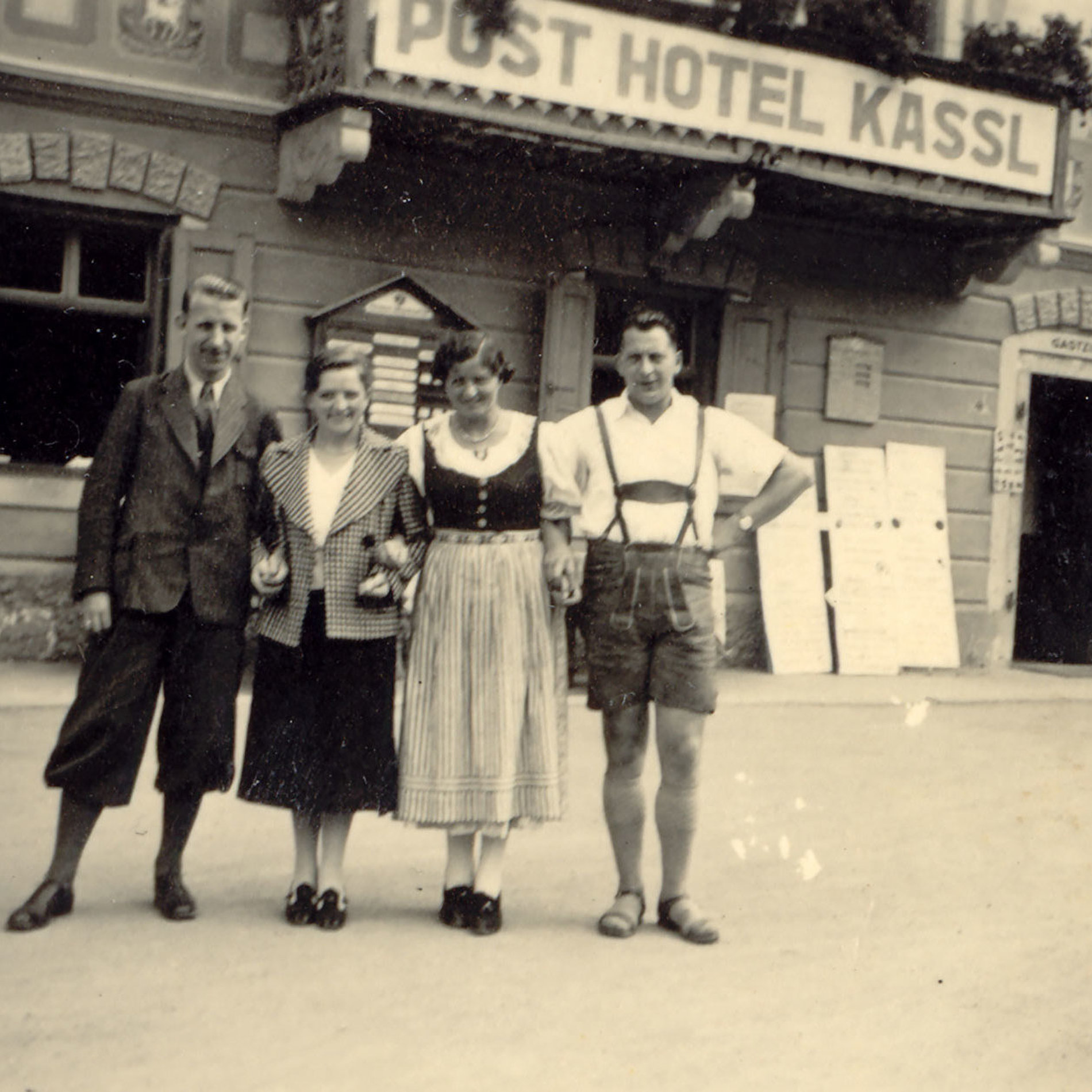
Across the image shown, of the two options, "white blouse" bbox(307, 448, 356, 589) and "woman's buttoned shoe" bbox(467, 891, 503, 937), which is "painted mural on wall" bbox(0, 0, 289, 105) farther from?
"woman's buttoned shoe" bbox(467, 891, 503, 937)

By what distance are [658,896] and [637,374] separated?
5.12ft

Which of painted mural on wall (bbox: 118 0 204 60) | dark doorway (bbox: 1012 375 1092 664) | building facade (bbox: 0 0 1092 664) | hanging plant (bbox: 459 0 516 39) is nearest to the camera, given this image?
hanging plant (bbox: 459 0 516 39)

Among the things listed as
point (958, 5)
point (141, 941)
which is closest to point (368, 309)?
point (958, 5)

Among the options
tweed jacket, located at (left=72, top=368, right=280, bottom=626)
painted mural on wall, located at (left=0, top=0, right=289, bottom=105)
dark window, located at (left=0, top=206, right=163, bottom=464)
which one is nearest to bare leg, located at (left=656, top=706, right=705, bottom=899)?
tweed jacket, located at (left=72, top=368, right=280, bottom=626)

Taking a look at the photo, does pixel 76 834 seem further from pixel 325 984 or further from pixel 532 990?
pixel 532 990

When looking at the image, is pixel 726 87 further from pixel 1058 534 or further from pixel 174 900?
pixel 174 900

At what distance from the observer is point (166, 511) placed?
13.2 feet

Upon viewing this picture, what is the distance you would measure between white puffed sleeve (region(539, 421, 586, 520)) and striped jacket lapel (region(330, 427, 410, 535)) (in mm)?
384

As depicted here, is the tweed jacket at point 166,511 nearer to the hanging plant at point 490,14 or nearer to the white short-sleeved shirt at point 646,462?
the white short-sleeved shirt at point 646,462

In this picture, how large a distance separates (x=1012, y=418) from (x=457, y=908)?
8.12 meters

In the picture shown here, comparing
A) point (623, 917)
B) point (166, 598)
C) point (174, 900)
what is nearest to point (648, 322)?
point (166, 598)

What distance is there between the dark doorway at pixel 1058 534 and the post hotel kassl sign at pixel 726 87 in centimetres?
279

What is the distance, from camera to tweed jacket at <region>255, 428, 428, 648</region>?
4.08 metres

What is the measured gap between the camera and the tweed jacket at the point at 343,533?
4078mm
